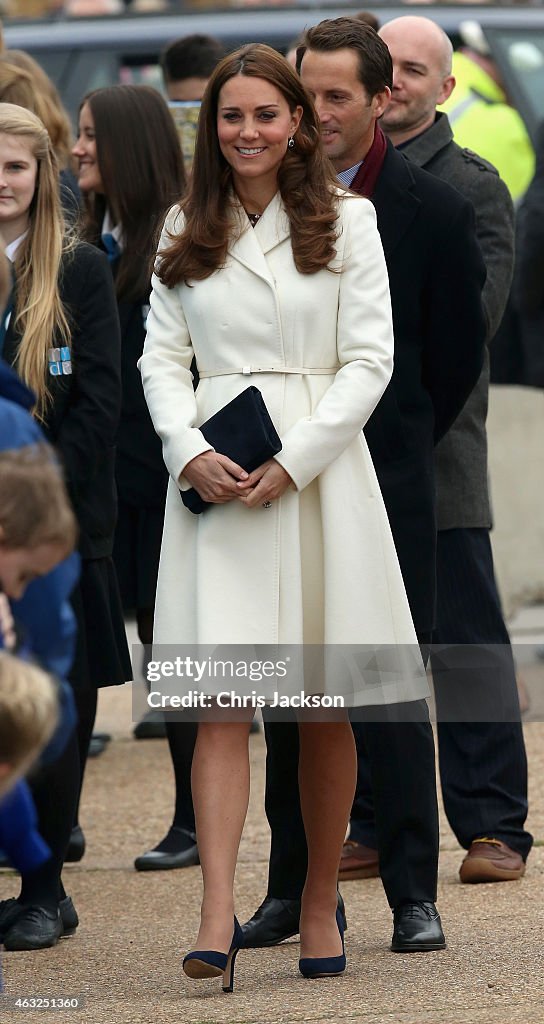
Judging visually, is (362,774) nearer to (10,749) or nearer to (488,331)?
(488,331)

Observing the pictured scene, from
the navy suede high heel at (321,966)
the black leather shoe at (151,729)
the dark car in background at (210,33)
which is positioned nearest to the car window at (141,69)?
the dark car in background at (210,33)

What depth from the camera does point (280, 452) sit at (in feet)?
13.4

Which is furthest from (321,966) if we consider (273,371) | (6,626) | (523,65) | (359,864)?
(523,65)

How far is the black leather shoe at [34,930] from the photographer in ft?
15.0

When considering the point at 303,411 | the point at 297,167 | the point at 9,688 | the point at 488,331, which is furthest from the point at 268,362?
the point at 9,688

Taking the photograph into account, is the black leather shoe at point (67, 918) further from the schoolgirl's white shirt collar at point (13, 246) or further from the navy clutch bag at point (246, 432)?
the schoolgirl's white shirt collar at point (13, 246)

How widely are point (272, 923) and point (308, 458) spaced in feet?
3.72

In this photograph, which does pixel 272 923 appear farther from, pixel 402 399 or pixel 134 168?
pixel 134 168

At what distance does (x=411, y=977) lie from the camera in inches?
162

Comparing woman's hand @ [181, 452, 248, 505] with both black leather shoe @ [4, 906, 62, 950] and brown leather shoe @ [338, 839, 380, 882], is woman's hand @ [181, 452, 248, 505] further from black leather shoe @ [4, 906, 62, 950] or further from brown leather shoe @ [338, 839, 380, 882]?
brown leather shoe @ [338, 839, 380, 882]

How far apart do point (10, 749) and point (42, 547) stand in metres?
0.35

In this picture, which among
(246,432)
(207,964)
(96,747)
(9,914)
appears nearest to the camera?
(207,964)

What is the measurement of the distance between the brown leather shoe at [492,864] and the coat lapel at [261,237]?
1761mm

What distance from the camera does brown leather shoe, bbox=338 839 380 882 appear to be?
5273 millimetres
